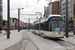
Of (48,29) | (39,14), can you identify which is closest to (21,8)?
(39,14)

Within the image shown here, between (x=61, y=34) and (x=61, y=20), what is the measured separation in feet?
5.97

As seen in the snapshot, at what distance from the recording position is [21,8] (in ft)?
143

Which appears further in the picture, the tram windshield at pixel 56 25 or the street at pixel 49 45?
the tram windshield at pixel 56 25

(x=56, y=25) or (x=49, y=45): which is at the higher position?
(x=56, y=25)

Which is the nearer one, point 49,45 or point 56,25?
point 49,45

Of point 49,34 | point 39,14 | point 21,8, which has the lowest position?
point 49,34

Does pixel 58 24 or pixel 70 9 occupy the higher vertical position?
pixel 70 9

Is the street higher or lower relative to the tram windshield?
lower

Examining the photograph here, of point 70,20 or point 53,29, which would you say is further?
point 70,20

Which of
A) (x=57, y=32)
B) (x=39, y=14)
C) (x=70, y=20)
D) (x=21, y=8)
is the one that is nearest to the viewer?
(x=57, y=32)

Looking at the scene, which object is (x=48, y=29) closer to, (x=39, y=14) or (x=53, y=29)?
(x=53, y=29)

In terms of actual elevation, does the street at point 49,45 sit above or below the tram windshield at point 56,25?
below

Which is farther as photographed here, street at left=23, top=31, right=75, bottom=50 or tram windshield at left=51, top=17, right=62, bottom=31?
tram windshield at left=51, top=17, right=62, bottom=31

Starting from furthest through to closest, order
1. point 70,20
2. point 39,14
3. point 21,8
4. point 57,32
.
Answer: point 70,20 → point 21,8 → point 39,14 → point 57,32
